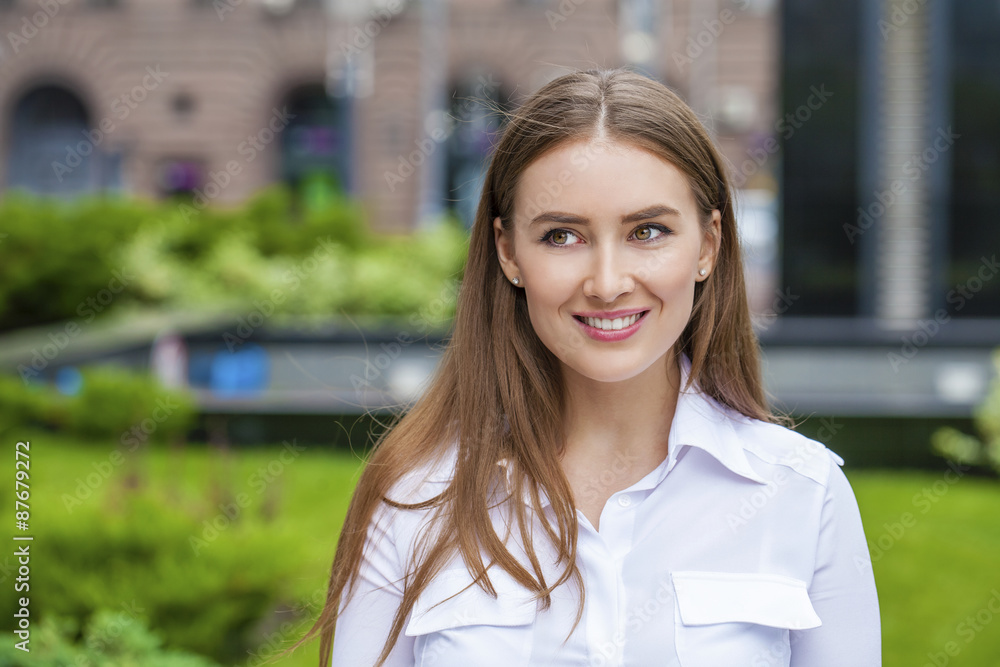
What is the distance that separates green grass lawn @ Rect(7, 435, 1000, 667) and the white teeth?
1.30m

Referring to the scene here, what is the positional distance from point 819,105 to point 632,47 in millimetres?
13553

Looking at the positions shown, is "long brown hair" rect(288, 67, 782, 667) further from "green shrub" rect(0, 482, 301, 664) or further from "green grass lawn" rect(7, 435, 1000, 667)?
"green shrub" rect(0, 482, 301, 664)

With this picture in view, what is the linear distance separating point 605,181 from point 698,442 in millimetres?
471

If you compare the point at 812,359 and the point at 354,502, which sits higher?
the point at 354,502

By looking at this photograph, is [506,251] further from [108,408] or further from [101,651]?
[108,408]

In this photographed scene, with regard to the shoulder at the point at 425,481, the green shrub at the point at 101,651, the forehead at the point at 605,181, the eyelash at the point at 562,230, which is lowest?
the green shrub at the point at 101,651

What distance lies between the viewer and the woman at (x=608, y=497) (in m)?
1.60

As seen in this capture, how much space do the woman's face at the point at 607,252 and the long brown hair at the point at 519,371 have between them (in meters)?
0.04

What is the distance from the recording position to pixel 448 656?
1.60m

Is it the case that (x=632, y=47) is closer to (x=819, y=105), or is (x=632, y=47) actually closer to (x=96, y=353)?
(x=819, y=105)

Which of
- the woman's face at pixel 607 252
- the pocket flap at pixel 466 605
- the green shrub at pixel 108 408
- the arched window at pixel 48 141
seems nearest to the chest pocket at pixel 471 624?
the pocket flap at pixel 466 605

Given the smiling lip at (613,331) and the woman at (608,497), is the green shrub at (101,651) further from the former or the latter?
the smiling lip at (613,331)

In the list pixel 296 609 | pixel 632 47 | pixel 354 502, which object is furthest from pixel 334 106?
pixel 354 502

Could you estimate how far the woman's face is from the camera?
5.25ft
